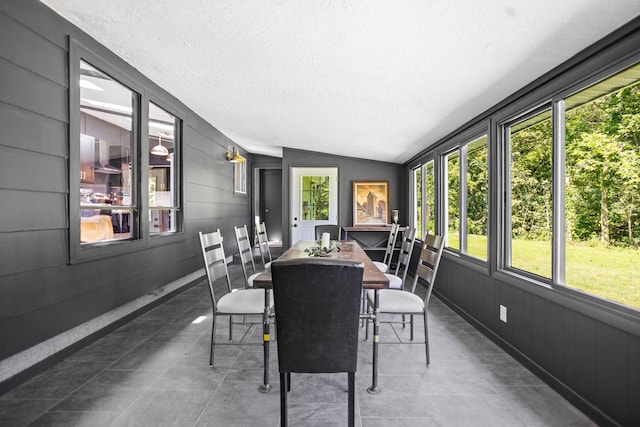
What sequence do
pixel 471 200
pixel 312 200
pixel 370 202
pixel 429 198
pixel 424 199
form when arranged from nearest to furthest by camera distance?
pixel 471 200 → pixel 429 198 → pixel 424 199 → pixel 370 202 → pixel 312 200

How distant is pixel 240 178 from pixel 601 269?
685cm

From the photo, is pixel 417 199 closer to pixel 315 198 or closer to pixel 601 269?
pixel 315 198

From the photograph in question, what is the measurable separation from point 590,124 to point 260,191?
333 inches

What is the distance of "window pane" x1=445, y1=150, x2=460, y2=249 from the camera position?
435 cm

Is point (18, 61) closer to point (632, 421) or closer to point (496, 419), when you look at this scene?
point (496, 419)

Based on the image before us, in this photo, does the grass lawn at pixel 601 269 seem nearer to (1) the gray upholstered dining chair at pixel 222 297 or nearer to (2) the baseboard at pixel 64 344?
(1) the gray upholstered dining chair at pixel 222 297

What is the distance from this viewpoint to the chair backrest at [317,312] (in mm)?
1474

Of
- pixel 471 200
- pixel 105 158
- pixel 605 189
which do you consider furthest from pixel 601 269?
pixel 105 158

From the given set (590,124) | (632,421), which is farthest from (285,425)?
(590,124)

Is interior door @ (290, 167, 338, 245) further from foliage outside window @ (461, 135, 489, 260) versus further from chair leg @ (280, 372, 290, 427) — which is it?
chair leg @ (280, 372, 290, 427)

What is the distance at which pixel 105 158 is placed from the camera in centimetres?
325

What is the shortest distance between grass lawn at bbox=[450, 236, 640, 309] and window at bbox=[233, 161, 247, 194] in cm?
586

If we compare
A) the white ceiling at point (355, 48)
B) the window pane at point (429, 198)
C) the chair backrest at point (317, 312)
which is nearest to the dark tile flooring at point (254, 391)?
the chair backrest at point (317, 312)

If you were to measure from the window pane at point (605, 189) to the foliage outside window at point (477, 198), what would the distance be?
3.49ft
